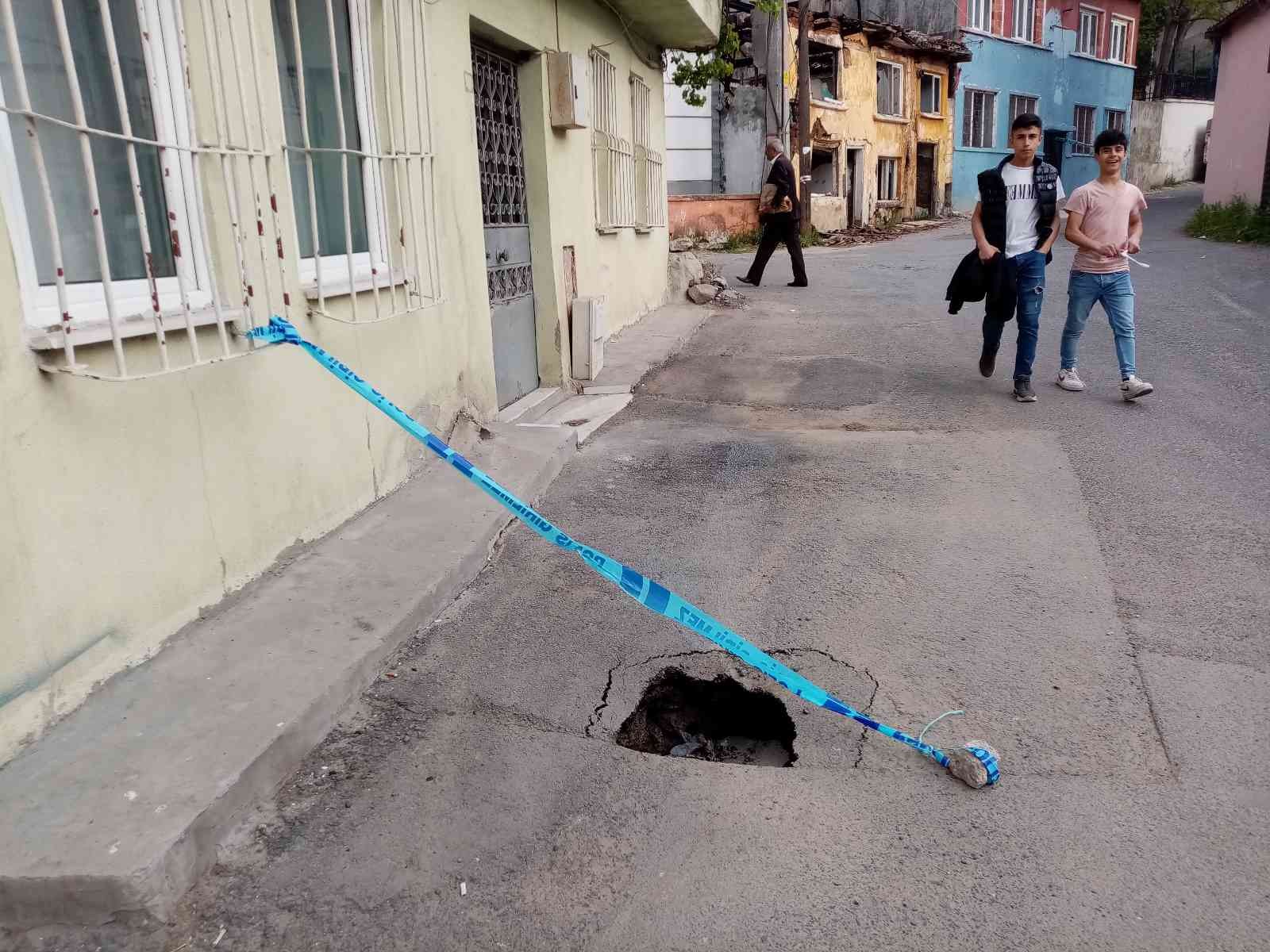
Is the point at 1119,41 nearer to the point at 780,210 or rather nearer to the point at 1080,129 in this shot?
the point at 1080,129

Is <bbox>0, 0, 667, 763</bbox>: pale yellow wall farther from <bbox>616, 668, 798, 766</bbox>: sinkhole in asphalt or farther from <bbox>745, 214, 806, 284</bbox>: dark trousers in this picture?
<bbox>745, 214, 806, 284</bbox>: dark trousers

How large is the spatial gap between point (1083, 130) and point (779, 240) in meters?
26.4

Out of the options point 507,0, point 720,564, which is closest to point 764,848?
point 720,564

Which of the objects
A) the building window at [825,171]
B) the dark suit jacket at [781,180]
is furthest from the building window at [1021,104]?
the dark suit jacket at [781,180]

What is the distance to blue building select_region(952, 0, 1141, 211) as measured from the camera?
29.1m

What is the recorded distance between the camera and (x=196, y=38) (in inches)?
130

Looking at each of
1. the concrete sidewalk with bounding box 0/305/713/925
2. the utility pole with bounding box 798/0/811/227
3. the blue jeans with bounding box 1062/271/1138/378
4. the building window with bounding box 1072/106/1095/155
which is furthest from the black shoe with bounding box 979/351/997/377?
the building window with bounding box 1072/106/1095/155

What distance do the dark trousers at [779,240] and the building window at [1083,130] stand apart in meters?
25.3

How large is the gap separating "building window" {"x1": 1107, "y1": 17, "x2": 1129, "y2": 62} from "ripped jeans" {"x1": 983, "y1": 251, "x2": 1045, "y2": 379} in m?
33.7

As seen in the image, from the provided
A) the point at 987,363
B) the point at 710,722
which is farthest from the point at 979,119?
the point at 710,722

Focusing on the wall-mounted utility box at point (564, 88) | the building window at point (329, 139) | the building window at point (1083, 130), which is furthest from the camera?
the building window at point (1083, 130)

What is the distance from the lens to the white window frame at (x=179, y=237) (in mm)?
2596

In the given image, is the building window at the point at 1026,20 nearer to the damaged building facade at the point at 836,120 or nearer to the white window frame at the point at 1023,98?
the white window frame at the point at 1023,98

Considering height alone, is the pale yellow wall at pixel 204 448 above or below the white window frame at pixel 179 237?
below
